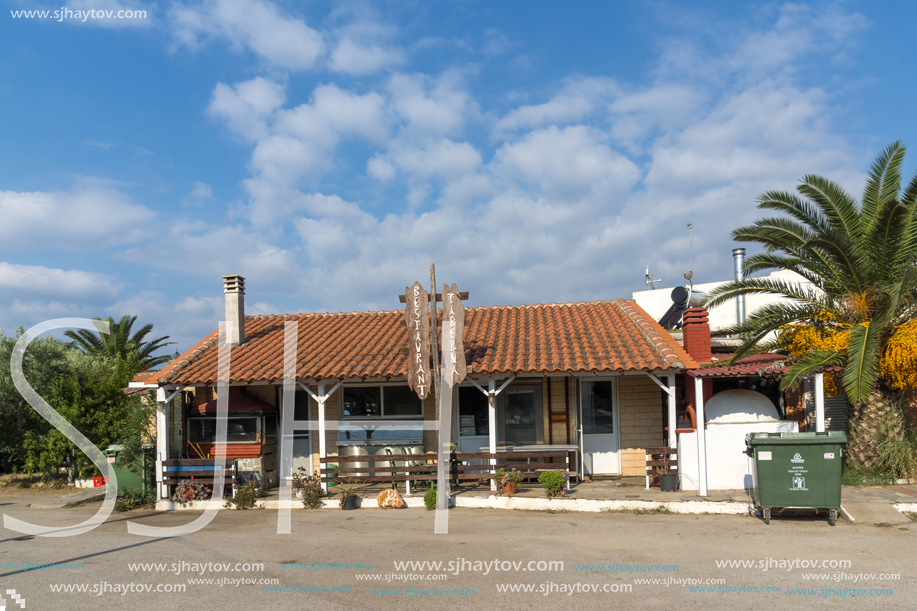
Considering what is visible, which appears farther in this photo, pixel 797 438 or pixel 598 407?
pixel 598 407

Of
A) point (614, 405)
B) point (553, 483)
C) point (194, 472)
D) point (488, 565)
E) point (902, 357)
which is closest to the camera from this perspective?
point (488, 565)

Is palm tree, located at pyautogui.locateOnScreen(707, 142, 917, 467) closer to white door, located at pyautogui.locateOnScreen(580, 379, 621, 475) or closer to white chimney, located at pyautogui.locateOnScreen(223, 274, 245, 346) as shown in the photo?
white door, located at pyautogui.locateOnScreen(580, 379, 621, 475)

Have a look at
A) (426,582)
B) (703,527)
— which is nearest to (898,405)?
(703,527)

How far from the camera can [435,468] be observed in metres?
12.5

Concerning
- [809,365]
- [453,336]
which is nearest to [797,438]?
[809,365]

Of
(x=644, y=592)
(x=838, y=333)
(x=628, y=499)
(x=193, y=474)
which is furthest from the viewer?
(x=193, y=474)

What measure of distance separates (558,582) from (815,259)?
356 inches

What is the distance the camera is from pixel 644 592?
6.47 meters

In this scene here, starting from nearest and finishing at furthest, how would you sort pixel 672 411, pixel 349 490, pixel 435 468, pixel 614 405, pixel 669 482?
pixel 669 482
pixel 672 411
pixel 435 468
pixel 349 490
pixel 614 405

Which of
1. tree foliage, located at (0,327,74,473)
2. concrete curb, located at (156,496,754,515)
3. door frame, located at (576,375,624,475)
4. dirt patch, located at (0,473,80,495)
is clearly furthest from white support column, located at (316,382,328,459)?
tree foliage, located at (0,327,74,473)

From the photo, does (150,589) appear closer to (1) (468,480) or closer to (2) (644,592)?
(2) (644,592)

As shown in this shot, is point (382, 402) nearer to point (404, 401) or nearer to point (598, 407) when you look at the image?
point (404, 401)

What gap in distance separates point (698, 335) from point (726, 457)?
2.47 meters

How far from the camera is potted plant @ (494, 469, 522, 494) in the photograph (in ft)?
38.7
